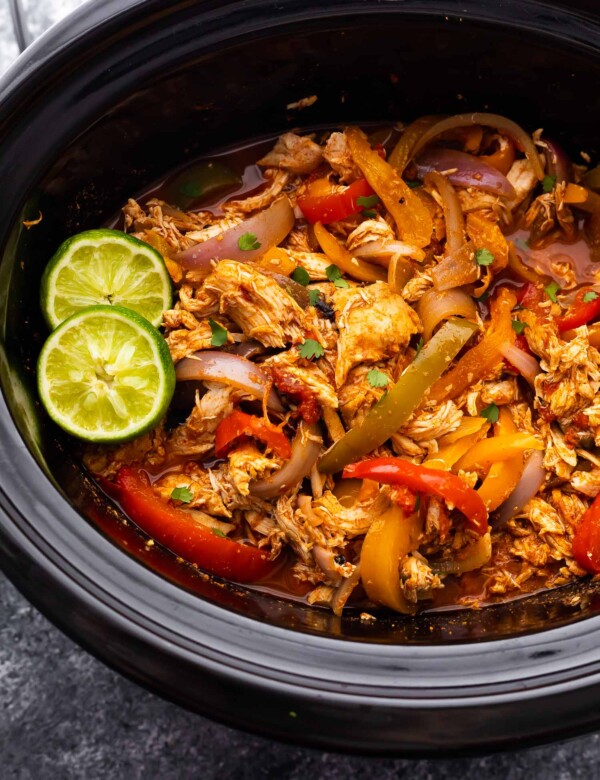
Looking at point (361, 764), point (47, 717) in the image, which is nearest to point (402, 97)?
point (361, 764)

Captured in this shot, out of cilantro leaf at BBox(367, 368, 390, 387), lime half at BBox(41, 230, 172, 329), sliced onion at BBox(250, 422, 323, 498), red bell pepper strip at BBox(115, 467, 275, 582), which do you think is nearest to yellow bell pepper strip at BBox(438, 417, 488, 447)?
cilantro leaf at BBox(367, 368, 390, 387)

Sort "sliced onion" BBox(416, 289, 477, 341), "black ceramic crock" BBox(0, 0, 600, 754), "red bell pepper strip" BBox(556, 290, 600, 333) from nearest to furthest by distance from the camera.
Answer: "black ceramic crock" BBox(0, 0, 600, 754), "sliced onion" BBox(416, 289, 477, 341), "red bell pepper strip" BBox(556, 290, 600, 333)

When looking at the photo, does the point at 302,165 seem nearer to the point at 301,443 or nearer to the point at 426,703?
the point at 301,443

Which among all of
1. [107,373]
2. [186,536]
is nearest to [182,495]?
[186,536]

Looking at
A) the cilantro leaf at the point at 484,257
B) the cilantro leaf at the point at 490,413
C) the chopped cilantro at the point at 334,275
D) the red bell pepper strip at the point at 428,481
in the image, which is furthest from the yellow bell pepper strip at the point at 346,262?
the red bell pepper strip at the point at 428,481

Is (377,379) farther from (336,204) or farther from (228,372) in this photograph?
(336,204)

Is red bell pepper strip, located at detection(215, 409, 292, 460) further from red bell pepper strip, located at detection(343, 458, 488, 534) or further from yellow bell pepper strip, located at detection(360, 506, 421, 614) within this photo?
yellow bell pepper strip, located at detection(360, 506, 421, 614)
